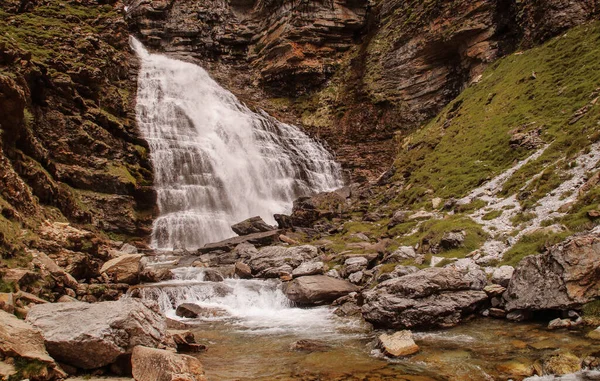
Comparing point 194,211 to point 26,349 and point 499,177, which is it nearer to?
point 499,177

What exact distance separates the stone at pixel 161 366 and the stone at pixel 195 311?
8.04m

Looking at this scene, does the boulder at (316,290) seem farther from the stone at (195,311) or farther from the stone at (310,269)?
the stone at (195,311)

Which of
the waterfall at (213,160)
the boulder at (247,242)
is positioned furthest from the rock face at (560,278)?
the waterfall at (213,160)

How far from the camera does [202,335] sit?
12359 mm

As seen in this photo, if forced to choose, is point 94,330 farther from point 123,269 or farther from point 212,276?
point 212,276

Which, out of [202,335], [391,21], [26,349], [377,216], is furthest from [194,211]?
[391,21]

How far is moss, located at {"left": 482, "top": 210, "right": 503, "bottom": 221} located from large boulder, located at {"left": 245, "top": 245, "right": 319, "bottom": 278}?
8359mm

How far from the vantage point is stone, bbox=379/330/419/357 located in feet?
29.5

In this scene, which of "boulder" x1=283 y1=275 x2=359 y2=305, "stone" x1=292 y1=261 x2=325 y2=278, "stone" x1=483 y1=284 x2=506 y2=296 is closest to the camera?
"stone" x1=483 y1=284 x2=506 y2=296

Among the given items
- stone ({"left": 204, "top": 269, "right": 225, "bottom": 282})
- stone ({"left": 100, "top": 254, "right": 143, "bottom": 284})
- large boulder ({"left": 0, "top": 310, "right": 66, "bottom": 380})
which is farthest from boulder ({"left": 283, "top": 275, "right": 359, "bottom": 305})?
large boulder ({"left": 0, "top": 310, "right": 66, "bottom": 380})

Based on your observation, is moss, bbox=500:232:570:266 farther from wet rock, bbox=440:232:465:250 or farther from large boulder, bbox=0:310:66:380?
large boulder, bbox=0:310:66:380

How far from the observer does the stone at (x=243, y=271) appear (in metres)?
19.9

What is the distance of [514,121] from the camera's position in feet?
82.4

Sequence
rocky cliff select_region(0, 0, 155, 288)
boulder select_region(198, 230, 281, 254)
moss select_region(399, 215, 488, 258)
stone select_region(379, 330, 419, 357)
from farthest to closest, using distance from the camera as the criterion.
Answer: boulder select_region(198, 230, 281, 254), rocky cliff select_region(0, 0, 155, 288), moss select_region(399, 215, 488, 258), stone select_region(379, 330, 419, 357)
